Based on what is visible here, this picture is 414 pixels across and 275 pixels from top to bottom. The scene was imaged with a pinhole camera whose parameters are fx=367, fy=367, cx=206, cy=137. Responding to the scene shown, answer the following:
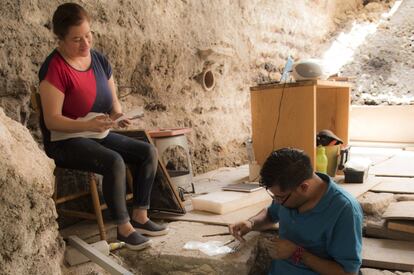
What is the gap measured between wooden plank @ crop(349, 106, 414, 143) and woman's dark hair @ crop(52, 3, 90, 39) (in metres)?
4.05

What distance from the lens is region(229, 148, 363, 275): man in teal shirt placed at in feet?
4.59

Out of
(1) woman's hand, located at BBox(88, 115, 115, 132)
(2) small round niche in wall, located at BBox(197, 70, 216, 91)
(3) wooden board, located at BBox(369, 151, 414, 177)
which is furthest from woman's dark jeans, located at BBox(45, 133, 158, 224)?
(3) wooden board, located at BBox(369, 151, 414, 177)

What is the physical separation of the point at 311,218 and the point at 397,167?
6.98ft

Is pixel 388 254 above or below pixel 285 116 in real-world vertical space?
below

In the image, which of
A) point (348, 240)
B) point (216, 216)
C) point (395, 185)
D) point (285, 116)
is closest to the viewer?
point (348, 240)

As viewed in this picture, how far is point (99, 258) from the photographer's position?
1.63 metres

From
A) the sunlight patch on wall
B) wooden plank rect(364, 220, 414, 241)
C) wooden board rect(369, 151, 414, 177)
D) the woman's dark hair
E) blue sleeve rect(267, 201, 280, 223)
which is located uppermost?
the sunlight patch on wall

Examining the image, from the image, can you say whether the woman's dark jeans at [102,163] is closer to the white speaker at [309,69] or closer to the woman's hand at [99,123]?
the woman's hand at [99,123]

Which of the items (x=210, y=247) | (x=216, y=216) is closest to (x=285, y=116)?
(x=216, y=216)

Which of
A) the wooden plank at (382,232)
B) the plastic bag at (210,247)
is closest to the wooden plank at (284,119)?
the wooden plank at (382,232)

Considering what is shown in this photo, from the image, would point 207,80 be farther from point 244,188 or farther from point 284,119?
point 244,188

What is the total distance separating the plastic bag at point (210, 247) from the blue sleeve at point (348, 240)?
544mm

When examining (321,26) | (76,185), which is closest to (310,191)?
(76,185)

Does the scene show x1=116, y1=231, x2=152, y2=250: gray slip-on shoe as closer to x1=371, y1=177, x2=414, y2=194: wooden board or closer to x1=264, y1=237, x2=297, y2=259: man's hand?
x1=264, y1=237, x2=297, y2=259: man's hand
